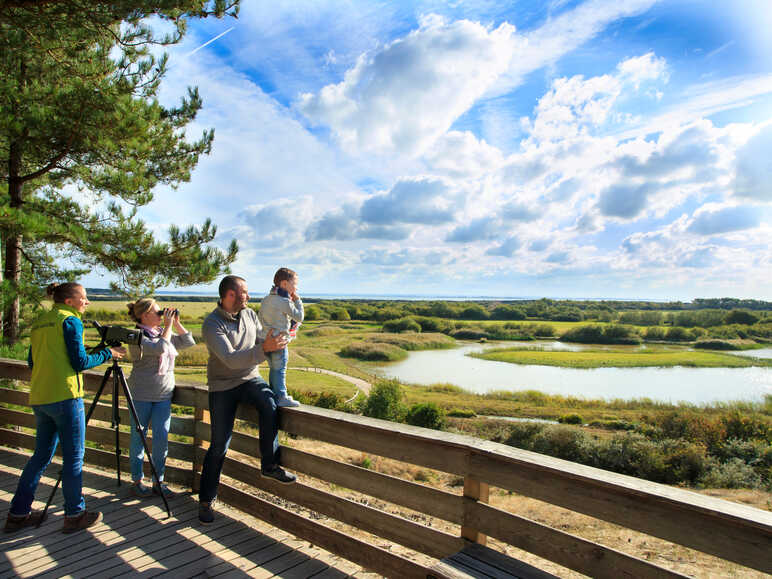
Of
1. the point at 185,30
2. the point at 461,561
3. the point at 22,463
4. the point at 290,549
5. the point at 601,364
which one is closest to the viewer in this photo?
the point at 461,561

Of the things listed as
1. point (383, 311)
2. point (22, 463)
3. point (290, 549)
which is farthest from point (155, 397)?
point (383, 311)

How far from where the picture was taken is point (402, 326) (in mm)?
114375

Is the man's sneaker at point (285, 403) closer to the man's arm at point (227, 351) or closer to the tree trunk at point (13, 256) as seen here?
the man's arm at point (227, 351)

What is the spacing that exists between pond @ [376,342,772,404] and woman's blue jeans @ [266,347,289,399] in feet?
189

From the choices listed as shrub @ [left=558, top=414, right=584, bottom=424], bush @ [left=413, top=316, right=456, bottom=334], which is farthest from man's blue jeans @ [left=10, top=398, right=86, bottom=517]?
bush @ [left=413, top=316, right=456, bottom=334]

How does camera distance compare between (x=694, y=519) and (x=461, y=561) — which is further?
(x=461, y=561)

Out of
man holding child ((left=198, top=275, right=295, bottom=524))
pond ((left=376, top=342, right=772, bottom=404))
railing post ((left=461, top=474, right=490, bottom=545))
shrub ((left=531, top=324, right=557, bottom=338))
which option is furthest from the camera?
shrub ((left=531, top=324, right=557, bottom=338))

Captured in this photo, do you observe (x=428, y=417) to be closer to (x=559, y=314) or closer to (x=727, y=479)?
(x=727, y=479)

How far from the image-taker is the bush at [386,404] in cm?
3106

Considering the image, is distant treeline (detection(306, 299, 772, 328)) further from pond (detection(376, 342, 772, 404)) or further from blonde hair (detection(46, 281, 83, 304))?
blonde hair (detection(46, 281, 83, 304))

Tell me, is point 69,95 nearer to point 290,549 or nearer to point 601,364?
point 290,549

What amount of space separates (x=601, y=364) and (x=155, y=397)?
8556 centimetres

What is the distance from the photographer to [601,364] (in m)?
78.8

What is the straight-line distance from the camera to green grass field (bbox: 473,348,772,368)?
78.4m
